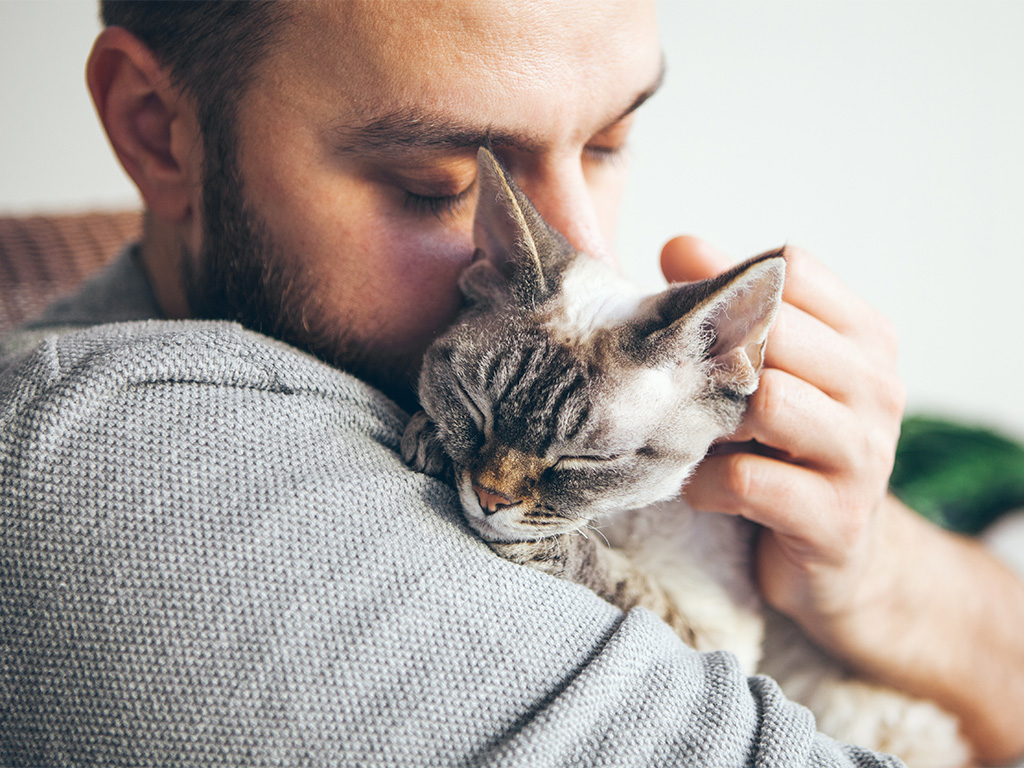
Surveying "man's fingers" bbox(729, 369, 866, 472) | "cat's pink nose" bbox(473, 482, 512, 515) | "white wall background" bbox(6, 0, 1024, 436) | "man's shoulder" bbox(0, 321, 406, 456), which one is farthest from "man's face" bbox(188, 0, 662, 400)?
"white wall background" bbox(6, 0, 1024, 436)

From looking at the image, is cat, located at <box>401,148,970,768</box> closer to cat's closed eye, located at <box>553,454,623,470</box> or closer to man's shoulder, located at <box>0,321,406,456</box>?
cat's closed eye, located at <box>553,454,623,470</box>

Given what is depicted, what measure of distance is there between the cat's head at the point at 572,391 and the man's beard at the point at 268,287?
179mm

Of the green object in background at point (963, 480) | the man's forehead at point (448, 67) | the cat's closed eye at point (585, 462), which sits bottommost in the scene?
the green object in background at point (963, 480)

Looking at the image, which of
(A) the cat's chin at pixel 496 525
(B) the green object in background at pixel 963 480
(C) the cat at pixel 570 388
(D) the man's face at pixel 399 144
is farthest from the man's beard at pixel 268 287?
(B) the green object in background at pixel 963 480

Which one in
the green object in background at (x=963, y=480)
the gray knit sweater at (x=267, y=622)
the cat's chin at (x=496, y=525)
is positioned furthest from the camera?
the green object in background at (x=963, y=480)

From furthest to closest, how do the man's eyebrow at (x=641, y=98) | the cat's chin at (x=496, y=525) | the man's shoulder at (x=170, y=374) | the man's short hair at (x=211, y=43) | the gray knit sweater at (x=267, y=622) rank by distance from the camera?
the man's eyebrow at (x=641, y=98) < the man's short hair at (x=211, y=43) < the cat's chin at (x=496, y=525) < the man's shoulder at (x=170, y=374) < the gray knit sweater at (x=267, y=622)

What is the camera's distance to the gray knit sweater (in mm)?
711

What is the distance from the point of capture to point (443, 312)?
1279 millimetres

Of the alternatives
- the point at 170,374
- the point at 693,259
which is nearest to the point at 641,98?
the point at 693,259

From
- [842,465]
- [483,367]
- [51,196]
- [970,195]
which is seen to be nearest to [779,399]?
[842,465]

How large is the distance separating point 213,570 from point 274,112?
0.81 m

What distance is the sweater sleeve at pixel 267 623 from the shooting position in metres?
0.71

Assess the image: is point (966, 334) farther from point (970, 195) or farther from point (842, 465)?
point (842, 465)

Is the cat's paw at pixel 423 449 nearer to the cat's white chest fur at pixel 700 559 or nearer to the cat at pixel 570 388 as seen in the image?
the cat at pixel 570 388
